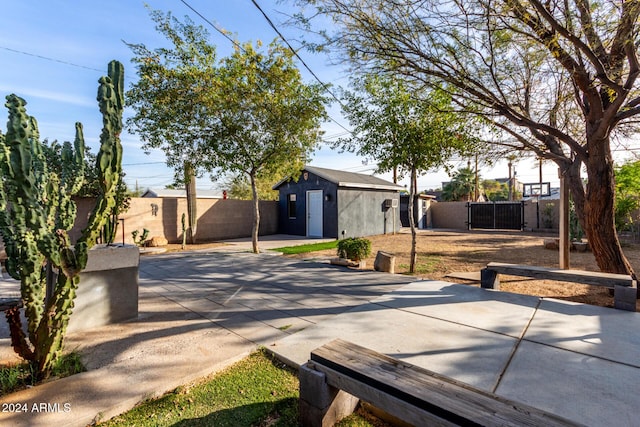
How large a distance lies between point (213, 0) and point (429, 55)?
182 inches

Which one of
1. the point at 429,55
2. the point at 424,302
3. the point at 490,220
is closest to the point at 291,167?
the point at 429,55

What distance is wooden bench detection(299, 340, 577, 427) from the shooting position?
143 centimetres

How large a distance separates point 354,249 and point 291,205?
8347mm

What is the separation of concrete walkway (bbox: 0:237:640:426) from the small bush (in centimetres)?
165

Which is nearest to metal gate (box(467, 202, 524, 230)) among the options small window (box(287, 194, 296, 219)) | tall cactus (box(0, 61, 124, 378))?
small window (box(287, 194, 296, 219))

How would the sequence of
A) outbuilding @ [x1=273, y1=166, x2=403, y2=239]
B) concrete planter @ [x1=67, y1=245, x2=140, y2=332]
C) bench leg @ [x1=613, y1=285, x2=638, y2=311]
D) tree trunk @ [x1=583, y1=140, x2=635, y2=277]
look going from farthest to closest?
outbuilding @ [x1=273, y1=166, x2=403, y2=239] → tree trunk @ [x1=583, y1=140, x2=635, y2=277] → bench leg @ [x1=613, y1=285, x2=638, y2=311] → concrete planter @ [x1=67, y1=245, x2=140, y2=332]

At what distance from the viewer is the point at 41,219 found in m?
2.22

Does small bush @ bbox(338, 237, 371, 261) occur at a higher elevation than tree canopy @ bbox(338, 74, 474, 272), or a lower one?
Answer: lower

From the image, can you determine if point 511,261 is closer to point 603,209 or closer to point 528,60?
point 603,209

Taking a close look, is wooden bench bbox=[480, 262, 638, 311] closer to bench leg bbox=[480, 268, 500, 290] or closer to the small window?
bench leg bbox=[480, 268, 500, 290]

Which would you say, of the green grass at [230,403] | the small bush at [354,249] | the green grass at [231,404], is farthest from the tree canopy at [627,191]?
the green grass at [230,403]

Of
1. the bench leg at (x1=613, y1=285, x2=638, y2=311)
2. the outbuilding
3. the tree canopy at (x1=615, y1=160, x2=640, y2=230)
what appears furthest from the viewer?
the outbuilding

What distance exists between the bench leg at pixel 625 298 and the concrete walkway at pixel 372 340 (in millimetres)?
199

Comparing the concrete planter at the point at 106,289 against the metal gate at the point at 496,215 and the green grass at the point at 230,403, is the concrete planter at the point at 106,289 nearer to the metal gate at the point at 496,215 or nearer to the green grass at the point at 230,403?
the green grass at the point at 230,403
